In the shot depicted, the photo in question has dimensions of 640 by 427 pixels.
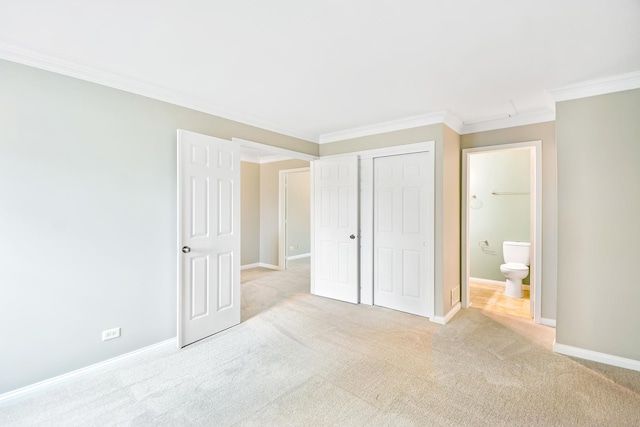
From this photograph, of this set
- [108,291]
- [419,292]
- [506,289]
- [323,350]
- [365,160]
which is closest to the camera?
[108,291]

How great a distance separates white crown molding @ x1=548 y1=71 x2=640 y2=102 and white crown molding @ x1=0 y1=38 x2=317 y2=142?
3089mm

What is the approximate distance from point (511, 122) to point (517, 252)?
7.03 ft

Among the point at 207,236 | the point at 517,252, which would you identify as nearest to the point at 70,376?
the point at 207,236

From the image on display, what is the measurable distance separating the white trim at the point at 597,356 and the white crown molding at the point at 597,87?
2.24 meters

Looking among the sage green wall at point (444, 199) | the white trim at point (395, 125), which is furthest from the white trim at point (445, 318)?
the white trim at point (395, 125)

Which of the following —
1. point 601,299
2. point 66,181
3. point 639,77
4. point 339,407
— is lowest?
point 339,407

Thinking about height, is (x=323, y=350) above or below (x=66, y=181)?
below

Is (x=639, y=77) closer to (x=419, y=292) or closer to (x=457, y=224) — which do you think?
(x=457, y=224)

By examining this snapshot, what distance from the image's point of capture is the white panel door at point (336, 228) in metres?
4.11

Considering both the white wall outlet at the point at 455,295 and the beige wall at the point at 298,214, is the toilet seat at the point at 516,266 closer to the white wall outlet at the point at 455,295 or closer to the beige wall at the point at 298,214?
the white wall outlet at the point at 455,295

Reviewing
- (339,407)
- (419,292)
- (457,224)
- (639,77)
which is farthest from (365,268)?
(639,77)

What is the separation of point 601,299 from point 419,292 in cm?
163

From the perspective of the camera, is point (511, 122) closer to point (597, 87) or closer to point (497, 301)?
point (597, 87)

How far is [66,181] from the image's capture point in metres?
2.21
